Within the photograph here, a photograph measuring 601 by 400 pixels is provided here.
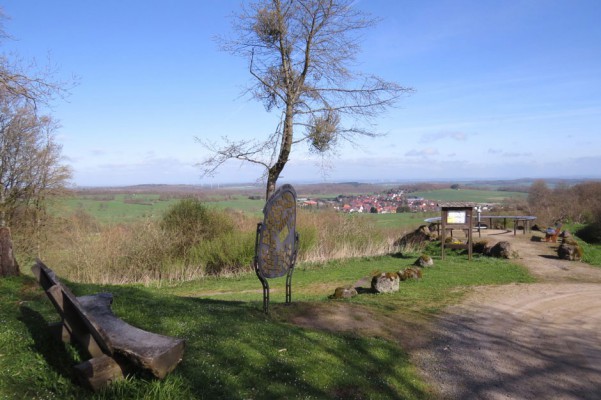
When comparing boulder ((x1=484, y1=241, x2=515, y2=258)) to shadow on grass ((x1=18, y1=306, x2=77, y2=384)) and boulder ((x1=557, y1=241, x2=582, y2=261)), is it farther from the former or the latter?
shadow on grass ((x1=18, y1=306, x2=77, y2=384))

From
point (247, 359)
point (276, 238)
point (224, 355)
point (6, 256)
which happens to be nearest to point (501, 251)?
point (276, 238)

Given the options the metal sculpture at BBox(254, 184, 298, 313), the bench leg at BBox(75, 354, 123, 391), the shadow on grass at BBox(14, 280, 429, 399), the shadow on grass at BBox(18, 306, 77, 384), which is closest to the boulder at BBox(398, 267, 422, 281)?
Result: the metal sculpture at BBox(254, 184, 298, 313)

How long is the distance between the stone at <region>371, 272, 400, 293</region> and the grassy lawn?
118cm

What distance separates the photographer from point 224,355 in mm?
4777

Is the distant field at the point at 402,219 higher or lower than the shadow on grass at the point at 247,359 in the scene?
lower

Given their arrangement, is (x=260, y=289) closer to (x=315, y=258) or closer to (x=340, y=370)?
(x=315, y=258)

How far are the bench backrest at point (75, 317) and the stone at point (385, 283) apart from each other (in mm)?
7037

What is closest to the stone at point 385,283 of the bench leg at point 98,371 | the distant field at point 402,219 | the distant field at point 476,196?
the bench leg at point 98,371

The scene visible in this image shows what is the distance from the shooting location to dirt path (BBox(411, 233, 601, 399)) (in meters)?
5.23

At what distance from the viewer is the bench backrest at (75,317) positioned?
369cm

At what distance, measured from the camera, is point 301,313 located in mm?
7688

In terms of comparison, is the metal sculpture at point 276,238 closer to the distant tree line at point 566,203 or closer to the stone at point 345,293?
the stone at point 345,293

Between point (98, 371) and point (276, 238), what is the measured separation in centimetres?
389

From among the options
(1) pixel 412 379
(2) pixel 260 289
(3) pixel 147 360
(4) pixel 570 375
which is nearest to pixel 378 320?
(1) pixel 412 379
